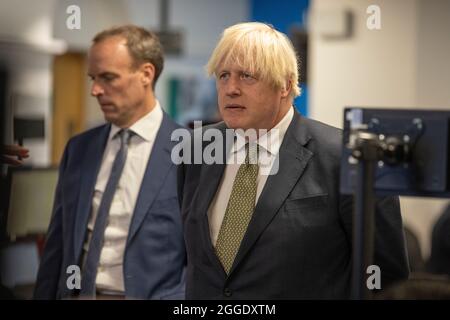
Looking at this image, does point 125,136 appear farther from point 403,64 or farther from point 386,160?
point 403,64

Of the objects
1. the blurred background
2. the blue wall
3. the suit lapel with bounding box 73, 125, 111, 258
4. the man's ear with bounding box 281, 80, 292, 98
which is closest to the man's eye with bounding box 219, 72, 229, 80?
the man's ear with bounding box 281, 80, 292, 98

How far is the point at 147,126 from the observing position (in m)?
2.69

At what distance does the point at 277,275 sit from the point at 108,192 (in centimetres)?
74

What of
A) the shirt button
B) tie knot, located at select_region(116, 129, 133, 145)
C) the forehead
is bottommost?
the shirt button

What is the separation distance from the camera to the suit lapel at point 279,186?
206 cm

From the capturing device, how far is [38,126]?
2830 millimetres

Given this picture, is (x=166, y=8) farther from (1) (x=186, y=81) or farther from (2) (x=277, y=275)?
(2) (x=277, y=275)

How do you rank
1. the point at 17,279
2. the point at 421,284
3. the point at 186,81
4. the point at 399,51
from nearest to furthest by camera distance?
the point at 421,284
the point at 17,279
the point at 399,51
the point at 186,81

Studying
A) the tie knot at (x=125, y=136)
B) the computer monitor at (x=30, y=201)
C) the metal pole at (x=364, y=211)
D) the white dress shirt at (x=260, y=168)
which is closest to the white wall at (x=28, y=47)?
the computer monitor at (x=30, y=201)

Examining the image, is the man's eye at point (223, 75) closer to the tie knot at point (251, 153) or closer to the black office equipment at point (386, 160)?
the tie knot at point (251, 153)

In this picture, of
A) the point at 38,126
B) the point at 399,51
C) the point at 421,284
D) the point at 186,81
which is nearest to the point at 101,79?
the point at 38,126

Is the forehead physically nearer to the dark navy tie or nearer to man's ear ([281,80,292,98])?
the dark navy tie

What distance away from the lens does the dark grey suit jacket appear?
2.05 meters

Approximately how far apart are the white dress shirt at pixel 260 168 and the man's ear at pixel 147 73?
680 millimetres
